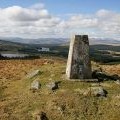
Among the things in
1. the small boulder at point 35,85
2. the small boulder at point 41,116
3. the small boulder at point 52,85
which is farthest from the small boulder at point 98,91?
the small boulder at point 41,116

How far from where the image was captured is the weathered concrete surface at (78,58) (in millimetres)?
28625

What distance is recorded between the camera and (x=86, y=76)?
29062 millimetres

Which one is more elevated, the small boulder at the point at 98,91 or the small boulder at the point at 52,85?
the small boulder at the point at 52,85

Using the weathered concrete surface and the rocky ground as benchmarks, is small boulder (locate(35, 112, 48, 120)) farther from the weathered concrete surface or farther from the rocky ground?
the weathered concrete surface

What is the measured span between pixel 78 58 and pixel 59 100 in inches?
249

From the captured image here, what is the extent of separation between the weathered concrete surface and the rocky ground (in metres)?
1.30

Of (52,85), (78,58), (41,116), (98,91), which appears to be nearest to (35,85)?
(52,85)

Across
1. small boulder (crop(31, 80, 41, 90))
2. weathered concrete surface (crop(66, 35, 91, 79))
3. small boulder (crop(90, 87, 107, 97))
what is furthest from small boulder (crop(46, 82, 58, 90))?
small boulder (crop(90, 87, 107, 97))

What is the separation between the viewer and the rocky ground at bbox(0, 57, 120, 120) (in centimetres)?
2177

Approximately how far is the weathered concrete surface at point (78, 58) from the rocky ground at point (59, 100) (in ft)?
4.25

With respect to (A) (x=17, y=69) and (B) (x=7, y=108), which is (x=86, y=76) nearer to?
(B) (x=7, y=108)

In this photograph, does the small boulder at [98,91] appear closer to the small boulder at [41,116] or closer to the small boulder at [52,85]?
the small boulder at [52,85]

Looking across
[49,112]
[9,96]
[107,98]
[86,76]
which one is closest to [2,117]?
[49,112]

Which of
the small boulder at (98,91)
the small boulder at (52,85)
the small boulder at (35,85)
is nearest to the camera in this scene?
the small boulder at (98,91)
